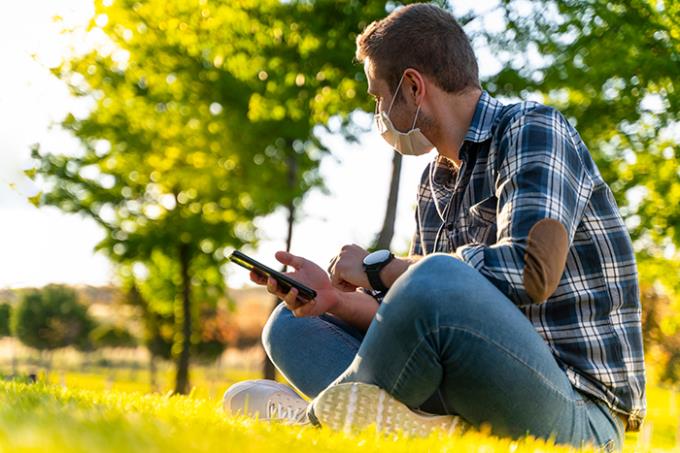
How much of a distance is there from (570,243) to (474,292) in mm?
452

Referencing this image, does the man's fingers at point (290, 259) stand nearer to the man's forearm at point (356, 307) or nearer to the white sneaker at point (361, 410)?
the man's forearm at point (356, 307)

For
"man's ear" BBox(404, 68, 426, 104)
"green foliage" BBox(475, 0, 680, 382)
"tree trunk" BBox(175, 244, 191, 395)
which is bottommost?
"tree trunk" BBox(175, 244, 191, 395)

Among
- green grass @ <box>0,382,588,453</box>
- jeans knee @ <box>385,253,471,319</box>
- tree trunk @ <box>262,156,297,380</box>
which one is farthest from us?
tree trunk @ <box>262,156,297,380</box>

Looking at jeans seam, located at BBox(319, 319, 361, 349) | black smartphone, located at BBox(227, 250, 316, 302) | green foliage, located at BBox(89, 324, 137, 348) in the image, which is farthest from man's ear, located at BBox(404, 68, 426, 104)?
green foliage, located at BBox(89, 324, 137, 348)

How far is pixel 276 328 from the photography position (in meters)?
3.40

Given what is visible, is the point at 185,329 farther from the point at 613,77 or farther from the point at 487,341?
the point at 487,341

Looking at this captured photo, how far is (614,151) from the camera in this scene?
1060 centimetres

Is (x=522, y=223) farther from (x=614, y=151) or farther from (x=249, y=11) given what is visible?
(x=614, y=151)

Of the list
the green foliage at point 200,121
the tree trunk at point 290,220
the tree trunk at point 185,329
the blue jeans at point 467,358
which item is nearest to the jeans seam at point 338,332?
the blue jeans at point 467,358

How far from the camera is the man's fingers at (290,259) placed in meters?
3.28

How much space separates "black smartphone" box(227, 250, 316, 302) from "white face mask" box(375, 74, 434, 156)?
77 centimetres

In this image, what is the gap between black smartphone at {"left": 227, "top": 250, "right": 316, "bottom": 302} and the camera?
10.2 ft

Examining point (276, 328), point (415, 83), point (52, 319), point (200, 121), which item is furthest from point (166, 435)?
point (52, 319)

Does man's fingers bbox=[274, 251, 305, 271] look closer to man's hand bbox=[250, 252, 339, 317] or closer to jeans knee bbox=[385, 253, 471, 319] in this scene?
man's hand bbox=[250, 252, 339, 317]
